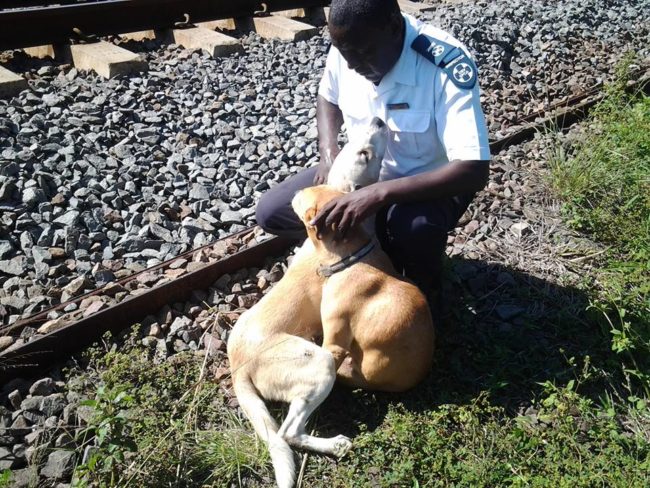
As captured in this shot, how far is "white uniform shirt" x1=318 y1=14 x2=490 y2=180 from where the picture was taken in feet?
10.3

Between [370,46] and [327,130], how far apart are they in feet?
2.88

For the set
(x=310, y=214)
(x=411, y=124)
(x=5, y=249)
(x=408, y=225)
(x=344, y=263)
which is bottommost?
(x=5, y=249)

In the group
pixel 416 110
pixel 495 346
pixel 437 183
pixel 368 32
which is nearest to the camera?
pixel 368 32

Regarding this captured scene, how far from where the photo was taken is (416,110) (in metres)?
3.34

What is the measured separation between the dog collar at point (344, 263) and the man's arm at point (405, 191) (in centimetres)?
16

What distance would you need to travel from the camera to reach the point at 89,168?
186 inches

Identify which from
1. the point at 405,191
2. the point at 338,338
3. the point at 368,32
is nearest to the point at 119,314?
the point at 338,338

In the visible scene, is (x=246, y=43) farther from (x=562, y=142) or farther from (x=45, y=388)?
(x=45, y=388)

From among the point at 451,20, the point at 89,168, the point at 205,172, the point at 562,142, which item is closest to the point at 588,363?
the point at 562,142

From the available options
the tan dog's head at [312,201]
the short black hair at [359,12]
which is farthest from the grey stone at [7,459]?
the short black hair at [359,12]

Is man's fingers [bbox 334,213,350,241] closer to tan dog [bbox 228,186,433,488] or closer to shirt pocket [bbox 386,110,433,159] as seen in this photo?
tan dog [bbox 228,186,433,488]

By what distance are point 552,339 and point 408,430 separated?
1.13m

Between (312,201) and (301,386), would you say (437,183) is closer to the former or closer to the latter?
(312,201)

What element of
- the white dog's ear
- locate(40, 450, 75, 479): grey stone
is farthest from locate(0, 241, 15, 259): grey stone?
the white dog's ear
